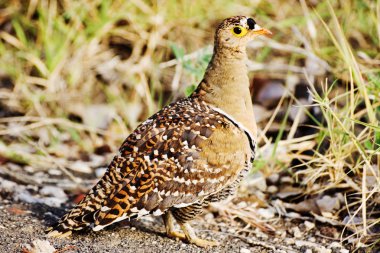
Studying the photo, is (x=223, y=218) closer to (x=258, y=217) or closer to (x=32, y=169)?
(x=258, y=217)

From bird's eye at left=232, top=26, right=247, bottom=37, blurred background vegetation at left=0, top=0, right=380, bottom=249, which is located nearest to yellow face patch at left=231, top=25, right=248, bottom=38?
bird's eye at left=232, top=26, right=247, bottom=37

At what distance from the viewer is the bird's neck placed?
4.05 meters

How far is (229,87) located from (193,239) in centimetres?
92

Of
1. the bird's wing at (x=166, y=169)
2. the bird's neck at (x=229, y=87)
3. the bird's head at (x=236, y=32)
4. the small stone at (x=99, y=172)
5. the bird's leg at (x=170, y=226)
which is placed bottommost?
the small stone at (x=99, y=172)

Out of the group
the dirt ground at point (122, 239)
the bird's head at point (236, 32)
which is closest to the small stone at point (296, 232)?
the dirt ground at point (122, 239)

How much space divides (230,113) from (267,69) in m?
A: 2.46

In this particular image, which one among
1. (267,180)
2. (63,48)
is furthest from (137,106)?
(267,180)

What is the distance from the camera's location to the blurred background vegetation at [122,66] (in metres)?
5.66

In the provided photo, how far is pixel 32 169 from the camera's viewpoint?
527 centimetres

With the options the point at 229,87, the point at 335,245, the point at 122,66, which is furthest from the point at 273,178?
the point at 122,66

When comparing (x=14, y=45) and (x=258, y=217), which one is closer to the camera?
(x=258, y=217)

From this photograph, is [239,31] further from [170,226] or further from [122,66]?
[122,66]

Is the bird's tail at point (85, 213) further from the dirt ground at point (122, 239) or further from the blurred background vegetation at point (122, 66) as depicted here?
the blurred background vegetation at point (122, 66)

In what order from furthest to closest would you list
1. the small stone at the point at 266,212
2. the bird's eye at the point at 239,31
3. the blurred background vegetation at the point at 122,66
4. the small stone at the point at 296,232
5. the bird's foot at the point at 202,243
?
1. the blurred background vegetation at the point at 122,66
2. the small stone at the point at 266,212
3. the small stone at the point at 296,232
4. the bird's eye at the point at 239,31
5. the bird's foot at the point at 202,243
